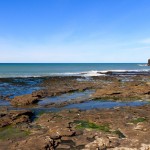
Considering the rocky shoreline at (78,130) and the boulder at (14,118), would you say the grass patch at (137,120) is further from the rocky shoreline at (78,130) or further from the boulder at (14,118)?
the boulder at (14,118)

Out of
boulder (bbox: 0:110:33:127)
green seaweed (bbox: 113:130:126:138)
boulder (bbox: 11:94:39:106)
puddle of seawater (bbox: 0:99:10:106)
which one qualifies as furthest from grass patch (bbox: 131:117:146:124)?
puddle of seawater (bbox: 0:99:10:106)

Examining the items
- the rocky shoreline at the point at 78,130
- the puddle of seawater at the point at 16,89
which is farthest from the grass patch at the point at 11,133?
the puddle of seawater at the point at 16,89

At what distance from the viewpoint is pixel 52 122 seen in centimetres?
1706

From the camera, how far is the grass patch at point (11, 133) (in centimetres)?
1457

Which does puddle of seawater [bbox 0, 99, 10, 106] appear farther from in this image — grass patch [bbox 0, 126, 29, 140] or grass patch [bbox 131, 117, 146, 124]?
grass patch [bbox 131, 117, 146, 124]

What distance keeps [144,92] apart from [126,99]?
12.7 feet

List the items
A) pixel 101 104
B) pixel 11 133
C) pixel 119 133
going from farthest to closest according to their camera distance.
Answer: pixel 101 104
pixel 11 133
pixel 119 133

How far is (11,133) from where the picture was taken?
1528 centimetres

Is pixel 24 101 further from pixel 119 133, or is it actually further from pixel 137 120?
pixel 119 133

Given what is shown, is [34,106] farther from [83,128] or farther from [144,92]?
[144,92]

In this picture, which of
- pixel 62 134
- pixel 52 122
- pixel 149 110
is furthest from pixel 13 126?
pixel 149 110

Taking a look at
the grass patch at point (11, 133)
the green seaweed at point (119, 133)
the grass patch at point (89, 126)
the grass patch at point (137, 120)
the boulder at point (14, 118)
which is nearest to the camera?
the green seaweed at point (119, 133)

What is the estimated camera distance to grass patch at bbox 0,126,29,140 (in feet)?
47.8

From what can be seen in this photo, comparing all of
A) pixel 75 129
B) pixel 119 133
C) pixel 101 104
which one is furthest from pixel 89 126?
pixel 101 104
